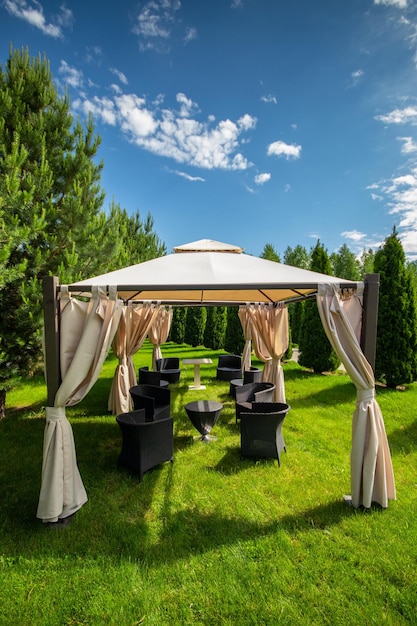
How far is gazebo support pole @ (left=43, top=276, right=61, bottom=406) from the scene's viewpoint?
3.08 meters

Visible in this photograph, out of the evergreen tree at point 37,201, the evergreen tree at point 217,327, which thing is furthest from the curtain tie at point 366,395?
the evergreen tree at point 217,327

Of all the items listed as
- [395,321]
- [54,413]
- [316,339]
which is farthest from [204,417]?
[316,339]

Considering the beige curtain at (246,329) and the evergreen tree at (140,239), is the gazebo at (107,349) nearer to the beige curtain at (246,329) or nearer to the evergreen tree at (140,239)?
the beige curtain at (246,329)

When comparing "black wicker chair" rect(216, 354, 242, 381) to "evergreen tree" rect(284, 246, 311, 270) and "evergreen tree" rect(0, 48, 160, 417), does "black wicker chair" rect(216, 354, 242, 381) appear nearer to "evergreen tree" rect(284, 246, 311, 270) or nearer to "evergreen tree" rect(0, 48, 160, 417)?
"evergreen tree" rect(0, 48, 160, 417)

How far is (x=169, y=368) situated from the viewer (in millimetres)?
9727

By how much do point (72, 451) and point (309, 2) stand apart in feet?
22.6

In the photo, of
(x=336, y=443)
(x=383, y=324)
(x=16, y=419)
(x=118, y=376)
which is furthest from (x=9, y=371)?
(x=383, y=324)

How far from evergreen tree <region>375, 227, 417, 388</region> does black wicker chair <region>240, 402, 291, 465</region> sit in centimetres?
472

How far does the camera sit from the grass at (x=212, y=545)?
2146 mm

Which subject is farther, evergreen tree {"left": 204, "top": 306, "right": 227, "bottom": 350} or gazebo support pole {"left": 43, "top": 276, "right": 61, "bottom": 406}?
evergreen tree {"left": 204, "top": 306, "right": 227, "bottom": 350}

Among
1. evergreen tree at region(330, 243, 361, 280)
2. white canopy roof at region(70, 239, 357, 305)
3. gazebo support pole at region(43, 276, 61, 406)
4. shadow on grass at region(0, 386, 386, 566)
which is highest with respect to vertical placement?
evergreen tree at region(330, 243, 361, 280)

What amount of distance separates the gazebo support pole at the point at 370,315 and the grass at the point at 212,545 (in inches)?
67.8

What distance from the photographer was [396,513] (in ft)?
10.2

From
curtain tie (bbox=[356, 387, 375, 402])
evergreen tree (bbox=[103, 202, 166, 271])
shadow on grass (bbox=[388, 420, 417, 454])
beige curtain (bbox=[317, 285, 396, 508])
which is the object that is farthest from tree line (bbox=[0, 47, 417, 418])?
evergreen tree (bbox=[103, 202, 166, 271])
